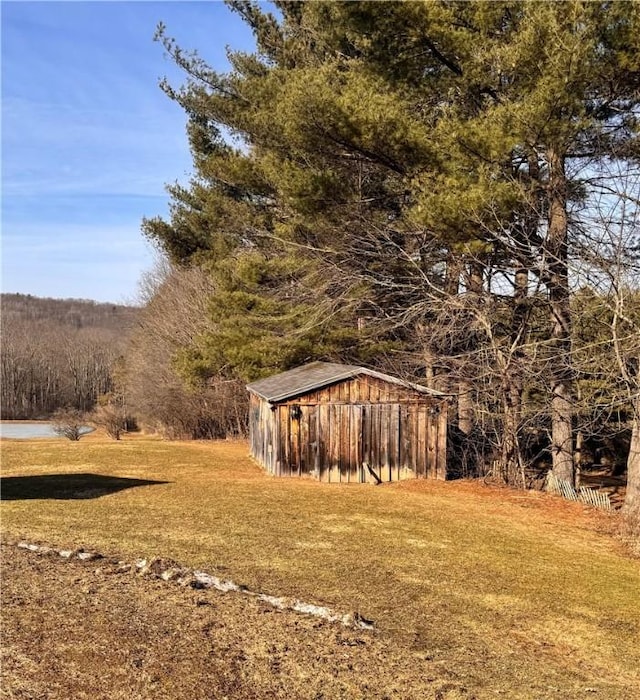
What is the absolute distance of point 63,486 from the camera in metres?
13.5

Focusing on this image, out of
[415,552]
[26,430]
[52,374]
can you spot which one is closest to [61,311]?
[52,374]

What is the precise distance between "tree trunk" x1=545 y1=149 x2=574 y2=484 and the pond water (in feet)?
91.1

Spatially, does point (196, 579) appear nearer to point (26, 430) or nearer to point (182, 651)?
point (182, 651)

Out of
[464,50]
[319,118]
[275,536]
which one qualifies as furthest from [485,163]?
[275,536]

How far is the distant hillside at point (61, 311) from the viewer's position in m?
112

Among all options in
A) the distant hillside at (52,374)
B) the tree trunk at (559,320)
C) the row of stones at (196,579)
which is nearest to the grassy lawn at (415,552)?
the row of stones at (196,579)

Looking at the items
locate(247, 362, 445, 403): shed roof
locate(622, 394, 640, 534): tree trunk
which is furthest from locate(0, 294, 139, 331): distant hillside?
locate(622, 394, 640, 534): tree trunk

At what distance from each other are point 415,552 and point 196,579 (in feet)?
10.7

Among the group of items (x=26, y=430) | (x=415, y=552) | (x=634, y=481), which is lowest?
(x=415, y=552)

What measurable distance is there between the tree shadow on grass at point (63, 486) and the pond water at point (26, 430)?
2229cm

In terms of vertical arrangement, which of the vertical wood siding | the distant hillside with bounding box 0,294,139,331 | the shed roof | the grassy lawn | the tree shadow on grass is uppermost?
the distant hillside with bounding box 0,294,139,331

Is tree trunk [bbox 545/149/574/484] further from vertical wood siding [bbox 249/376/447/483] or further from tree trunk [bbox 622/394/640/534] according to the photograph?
vertical wood siding [bbox 249/376/447/483]

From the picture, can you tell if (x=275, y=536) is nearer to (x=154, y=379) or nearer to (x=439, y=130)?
(x=439, y=130)

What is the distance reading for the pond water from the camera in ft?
122
